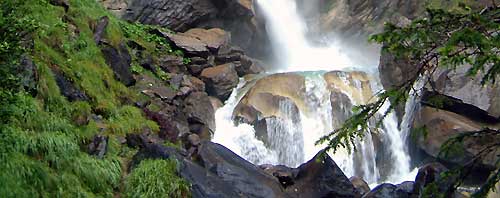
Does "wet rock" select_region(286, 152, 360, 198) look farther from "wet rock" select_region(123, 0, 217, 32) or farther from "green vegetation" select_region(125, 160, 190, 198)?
"wet rock" select_region(123, 0, 217, 32)

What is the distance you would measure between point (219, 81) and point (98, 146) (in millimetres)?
10255

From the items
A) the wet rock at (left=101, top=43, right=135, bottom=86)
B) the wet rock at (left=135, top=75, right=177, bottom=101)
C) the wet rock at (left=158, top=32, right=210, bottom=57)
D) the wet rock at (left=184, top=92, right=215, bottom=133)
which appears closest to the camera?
the wet rock at (left=101, top=43, right=135, bottom=86)

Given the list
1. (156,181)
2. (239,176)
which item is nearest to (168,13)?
(239,176)

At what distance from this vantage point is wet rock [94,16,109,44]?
12.8m

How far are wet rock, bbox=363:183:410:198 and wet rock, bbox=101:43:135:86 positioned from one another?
19.9 ft

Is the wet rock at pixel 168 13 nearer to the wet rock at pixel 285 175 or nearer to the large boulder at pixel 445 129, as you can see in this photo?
the large boulder at pixel 445 129

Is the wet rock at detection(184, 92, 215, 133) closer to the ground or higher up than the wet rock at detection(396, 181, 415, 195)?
closer to the ground

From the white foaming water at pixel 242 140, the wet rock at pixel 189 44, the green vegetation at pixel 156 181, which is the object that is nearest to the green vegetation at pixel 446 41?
the green vegetation at pixel 156 181

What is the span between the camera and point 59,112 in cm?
905

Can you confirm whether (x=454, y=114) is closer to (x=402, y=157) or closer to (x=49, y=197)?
(x=402, y=157)

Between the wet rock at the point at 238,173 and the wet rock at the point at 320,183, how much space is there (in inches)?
26.7

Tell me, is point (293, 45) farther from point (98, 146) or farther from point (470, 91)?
point (98, 146)

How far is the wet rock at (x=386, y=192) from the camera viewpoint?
1171 centimetres

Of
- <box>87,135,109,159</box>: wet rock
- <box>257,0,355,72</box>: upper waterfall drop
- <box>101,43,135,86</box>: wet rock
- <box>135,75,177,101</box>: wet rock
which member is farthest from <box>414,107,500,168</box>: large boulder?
<box>257,0,355,72</box>: upper waterfall drop
